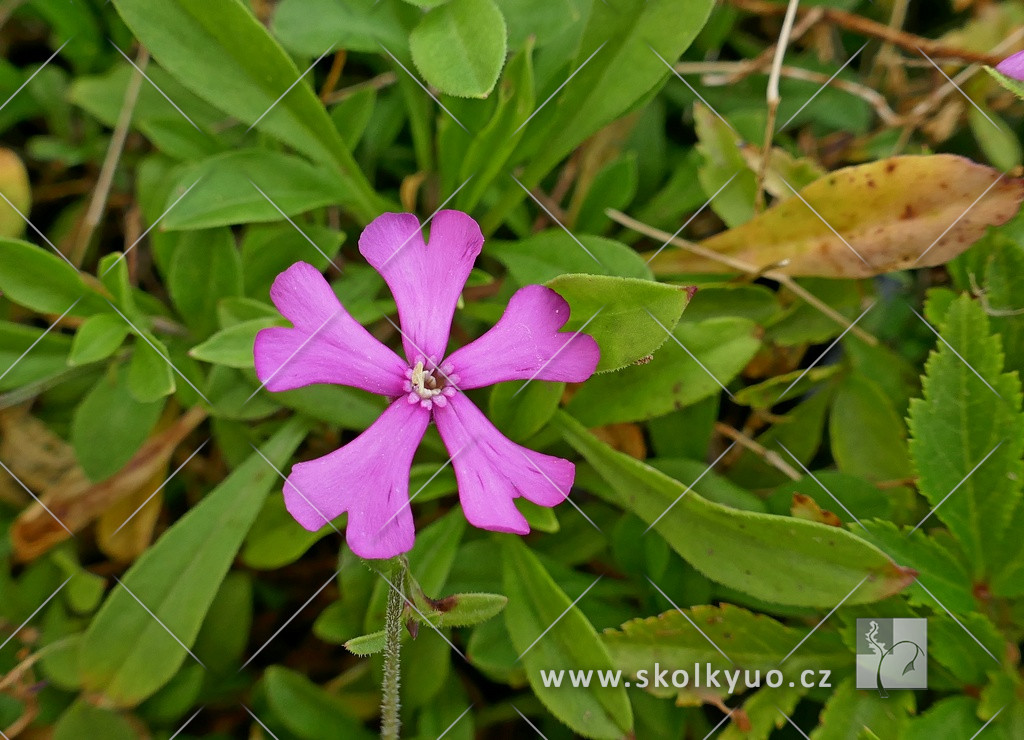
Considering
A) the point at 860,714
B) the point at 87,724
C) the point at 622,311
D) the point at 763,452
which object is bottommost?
the point at 860,714

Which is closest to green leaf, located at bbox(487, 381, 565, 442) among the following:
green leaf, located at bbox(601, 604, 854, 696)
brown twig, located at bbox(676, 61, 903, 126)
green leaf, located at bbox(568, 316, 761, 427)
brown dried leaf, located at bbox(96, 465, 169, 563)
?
green leaf, located at bbox(568, 316, 761, 427)

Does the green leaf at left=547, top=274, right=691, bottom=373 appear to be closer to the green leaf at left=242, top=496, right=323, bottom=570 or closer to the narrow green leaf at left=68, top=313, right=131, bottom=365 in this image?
the green leaf at left=242, top=496, right=323, bottom=570

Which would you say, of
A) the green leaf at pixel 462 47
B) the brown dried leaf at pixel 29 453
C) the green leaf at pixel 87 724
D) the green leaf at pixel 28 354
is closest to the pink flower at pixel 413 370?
the green leaf at pixel 462 47

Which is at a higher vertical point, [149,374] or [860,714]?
[149,374]

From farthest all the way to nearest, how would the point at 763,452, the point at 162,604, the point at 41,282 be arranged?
the point at 763,452
the point at 162,604
the point at 41,282

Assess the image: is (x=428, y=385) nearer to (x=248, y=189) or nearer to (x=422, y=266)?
(x=422, y=266)

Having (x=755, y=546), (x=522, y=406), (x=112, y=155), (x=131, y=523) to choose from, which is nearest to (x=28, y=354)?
(x=131, y=523)
